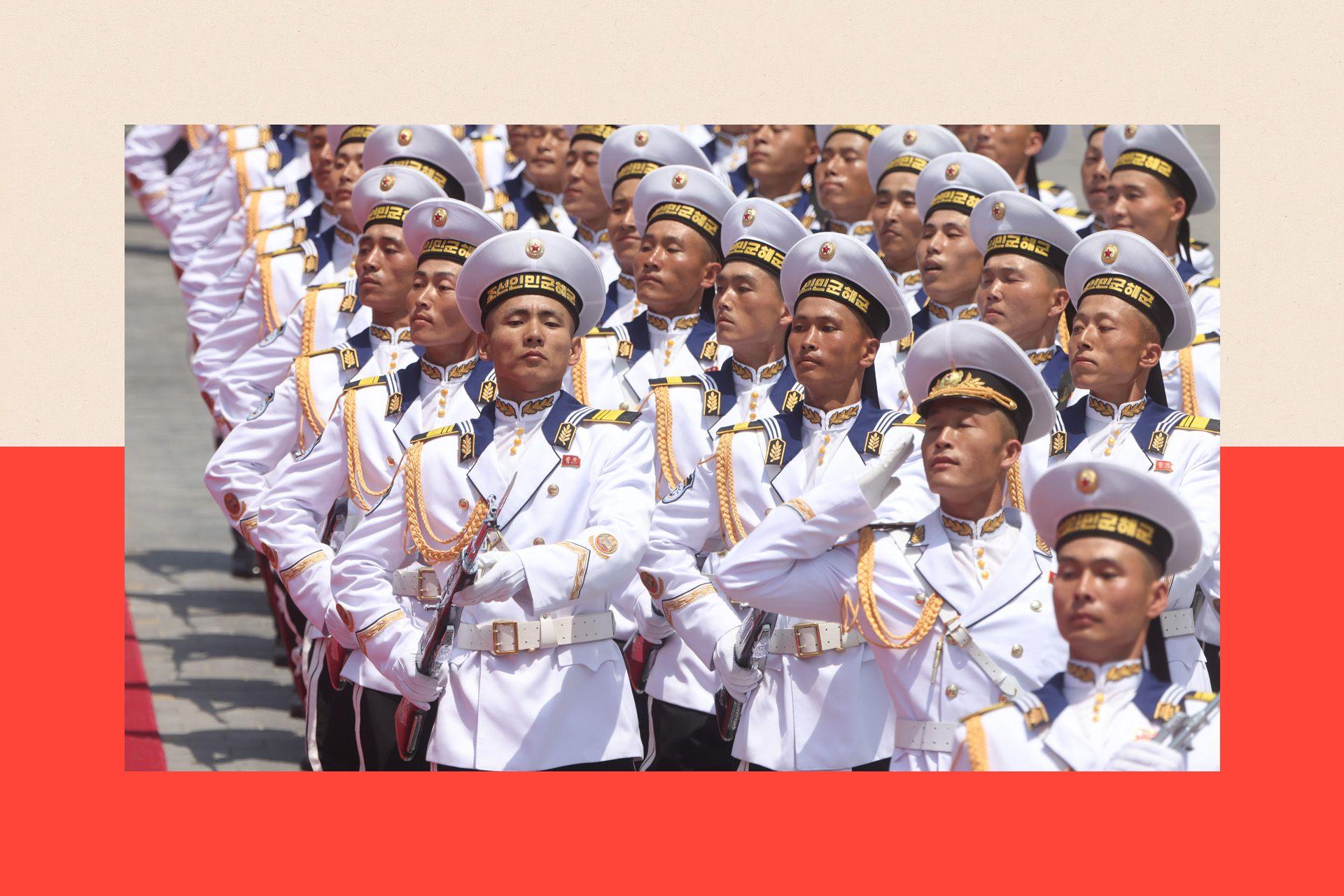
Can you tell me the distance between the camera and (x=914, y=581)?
21.2ft

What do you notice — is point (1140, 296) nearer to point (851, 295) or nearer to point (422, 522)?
point (851, 295)

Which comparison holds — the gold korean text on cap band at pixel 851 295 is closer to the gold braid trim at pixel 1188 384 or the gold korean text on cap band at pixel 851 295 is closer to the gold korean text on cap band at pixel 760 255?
the gold korean text on cap band at pixel 760 255

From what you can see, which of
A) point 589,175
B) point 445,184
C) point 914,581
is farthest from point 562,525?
point 589,175

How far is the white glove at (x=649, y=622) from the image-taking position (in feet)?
26.2

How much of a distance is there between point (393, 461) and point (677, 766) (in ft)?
4.73

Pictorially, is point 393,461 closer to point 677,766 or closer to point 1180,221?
A: point 677,766

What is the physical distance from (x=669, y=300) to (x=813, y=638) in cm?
220

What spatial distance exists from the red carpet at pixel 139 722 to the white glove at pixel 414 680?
1.77m

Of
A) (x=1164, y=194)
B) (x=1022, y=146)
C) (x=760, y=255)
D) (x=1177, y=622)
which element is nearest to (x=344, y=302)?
(x=760, y=255)

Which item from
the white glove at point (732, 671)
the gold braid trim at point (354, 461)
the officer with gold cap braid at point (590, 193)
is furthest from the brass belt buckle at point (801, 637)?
the officer with gold cap braid at point (590, 193)

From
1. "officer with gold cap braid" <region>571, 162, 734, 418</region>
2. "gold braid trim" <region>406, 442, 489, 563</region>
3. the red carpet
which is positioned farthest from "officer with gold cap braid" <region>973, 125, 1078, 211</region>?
the red carpet

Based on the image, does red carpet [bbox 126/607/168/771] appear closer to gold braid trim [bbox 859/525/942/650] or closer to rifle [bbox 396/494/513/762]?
rifle [bbox 396/494/513/762]

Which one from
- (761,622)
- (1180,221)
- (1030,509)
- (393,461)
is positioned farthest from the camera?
(1180,221)

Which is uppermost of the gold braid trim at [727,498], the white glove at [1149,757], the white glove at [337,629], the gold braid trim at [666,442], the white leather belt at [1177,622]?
the gold braid trim at [666,442]
